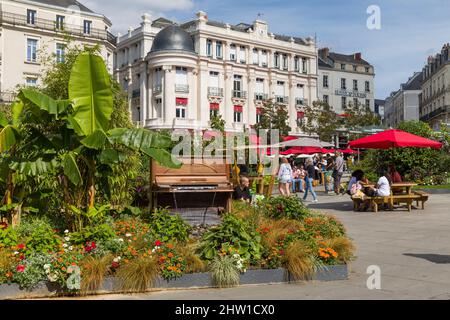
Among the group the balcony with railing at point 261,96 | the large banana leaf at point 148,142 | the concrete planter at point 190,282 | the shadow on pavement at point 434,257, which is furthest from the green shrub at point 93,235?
the balcony with railing at point 261,96

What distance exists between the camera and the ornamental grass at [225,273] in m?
6.75

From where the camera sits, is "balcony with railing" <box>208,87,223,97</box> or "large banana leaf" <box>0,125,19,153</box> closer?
"large banana leaf" <box>0,125,19,153</box>

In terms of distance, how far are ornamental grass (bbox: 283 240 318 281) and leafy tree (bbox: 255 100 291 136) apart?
4591cm

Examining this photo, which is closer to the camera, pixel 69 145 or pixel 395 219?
pixel 69 145

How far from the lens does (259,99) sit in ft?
209

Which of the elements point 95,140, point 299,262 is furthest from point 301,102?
point 299,262

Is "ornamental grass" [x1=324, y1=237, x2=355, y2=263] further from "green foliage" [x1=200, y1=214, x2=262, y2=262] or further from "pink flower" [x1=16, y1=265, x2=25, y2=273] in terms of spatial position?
"pink flower" [x1=16, y1=265, x2=25, y2=273]

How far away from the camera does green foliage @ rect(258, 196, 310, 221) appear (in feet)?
30.7

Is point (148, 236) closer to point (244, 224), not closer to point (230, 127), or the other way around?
point (244, 224)

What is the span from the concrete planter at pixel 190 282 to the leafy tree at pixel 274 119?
1807 inches

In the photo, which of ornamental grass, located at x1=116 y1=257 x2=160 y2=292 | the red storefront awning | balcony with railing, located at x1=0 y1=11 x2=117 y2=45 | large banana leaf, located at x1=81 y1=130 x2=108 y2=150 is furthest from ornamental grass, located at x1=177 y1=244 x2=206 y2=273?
the red storefront awning

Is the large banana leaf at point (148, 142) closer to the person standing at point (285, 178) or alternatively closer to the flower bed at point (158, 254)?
the flower bed at point (158, 254)

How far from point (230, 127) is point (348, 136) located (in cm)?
1621
